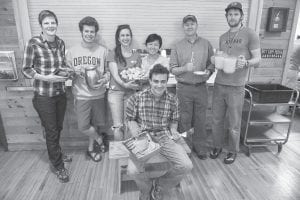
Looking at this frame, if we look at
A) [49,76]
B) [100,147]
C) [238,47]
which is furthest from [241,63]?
[100,147]

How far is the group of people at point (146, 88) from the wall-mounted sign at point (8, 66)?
72cm

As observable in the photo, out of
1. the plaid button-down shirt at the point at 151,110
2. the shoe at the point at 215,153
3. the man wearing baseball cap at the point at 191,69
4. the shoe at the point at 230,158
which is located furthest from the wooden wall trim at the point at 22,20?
the shoe at the point at 230,158

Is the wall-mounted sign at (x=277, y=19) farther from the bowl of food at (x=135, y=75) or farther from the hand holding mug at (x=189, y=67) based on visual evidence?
the bowl of food at (x=135, y=75)

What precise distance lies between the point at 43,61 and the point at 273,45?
8.73 feet

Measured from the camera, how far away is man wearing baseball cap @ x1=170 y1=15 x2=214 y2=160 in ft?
8.23

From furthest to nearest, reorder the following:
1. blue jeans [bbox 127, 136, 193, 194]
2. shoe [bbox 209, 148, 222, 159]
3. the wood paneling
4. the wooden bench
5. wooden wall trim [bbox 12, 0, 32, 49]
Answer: shoe [bbox 209, 148, 222, 159], the wood paneling, wooden wall trim [bbox 12, 0, 32, 49], the wooden bench, blue jeans [bbox 127, 136, 193, 194]

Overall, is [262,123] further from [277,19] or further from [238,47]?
[277,19]

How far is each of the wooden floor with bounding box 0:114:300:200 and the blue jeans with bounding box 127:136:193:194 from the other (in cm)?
21

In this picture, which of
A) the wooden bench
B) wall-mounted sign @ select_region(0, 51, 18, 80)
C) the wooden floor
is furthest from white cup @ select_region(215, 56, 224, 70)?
wall-mounted sign @ select_region(0, 51, 18, 80)

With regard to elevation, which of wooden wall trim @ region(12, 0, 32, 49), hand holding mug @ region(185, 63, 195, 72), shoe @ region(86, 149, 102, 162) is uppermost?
wooden wall trim @ region(12, 0, 32, 49)

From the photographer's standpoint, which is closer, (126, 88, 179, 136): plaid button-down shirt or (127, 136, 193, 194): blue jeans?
(127, 136, 193, 194): blue jeans

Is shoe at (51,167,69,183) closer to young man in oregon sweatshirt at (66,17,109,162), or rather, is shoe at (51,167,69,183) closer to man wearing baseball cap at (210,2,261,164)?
young man in oregon sweatshirt at (66,17,109,162)

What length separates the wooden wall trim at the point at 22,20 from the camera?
262 centimetres

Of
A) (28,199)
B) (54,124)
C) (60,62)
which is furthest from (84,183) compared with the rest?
(60,62)
